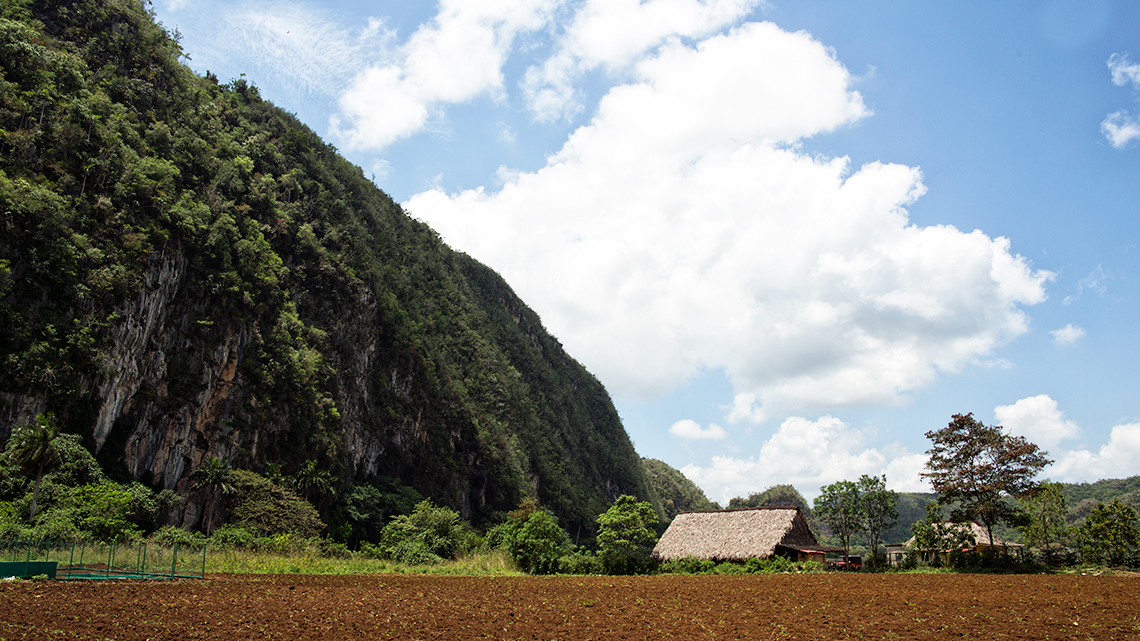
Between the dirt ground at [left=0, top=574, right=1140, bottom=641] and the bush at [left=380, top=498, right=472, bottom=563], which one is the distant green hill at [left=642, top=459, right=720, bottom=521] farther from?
the dirt ground at [left=0, top=574, right=1140, bottom=641]

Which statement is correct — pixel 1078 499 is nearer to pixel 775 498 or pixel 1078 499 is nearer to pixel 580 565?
pixel 775 498

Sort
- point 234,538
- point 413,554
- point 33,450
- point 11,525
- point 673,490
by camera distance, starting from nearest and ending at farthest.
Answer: point 11,525
point 33,450
point 234,538
point 413,554
point 673,490

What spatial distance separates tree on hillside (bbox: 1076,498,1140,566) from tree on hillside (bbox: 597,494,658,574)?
28.2 metres

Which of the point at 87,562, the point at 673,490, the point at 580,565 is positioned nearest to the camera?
the point at 87,562

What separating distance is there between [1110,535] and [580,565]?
1317 inches

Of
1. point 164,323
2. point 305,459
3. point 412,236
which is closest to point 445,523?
point 305,459

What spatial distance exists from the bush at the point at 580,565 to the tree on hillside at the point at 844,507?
19.5m

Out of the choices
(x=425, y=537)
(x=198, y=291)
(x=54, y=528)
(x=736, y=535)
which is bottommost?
(x=425, y=537)

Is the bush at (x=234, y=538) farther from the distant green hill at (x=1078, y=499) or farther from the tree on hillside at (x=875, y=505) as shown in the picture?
the distant green hill at (x=1078, y=499)

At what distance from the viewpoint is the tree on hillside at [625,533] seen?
39.9 m

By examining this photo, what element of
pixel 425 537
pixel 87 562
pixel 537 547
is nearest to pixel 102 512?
pixel 87 562

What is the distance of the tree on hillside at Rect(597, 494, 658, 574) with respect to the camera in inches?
1570

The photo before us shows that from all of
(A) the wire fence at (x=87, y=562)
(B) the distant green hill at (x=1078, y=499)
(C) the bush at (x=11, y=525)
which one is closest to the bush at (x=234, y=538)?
(C) the bush at (x=11, y=525)

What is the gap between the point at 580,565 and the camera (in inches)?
1535
